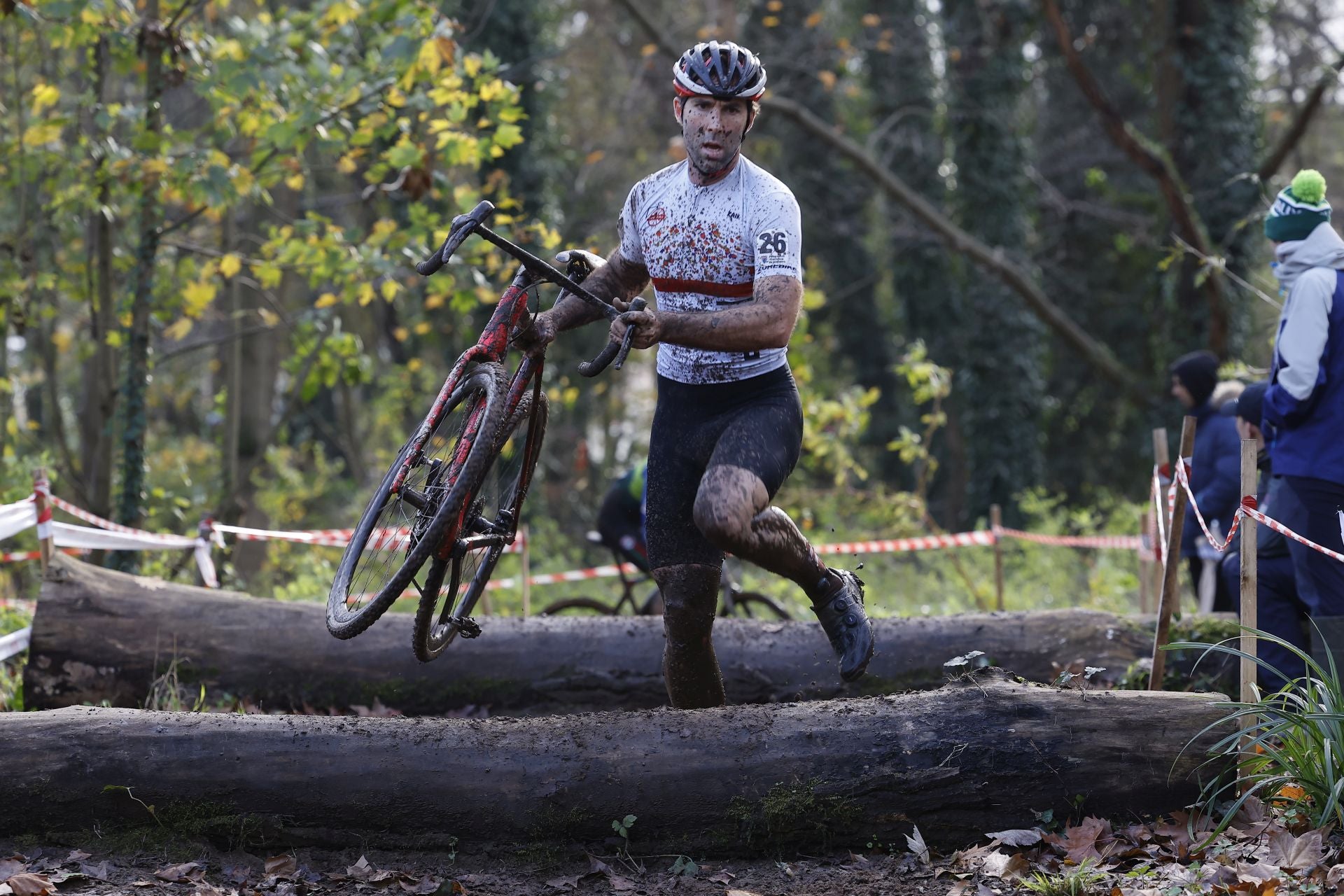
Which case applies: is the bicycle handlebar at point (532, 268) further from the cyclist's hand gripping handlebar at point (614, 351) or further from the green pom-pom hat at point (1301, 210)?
the green pom-pom hat at point (1301, 210)

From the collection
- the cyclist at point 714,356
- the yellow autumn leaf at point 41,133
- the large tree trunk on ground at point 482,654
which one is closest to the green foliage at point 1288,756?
the cyclist at point 714,356

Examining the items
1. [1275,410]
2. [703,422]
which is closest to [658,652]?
[703,422]

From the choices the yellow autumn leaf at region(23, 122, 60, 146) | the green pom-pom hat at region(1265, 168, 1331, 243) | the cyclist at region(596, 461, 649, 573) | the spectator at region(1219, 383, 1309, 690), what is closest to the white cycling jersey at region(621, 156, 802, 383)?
the green pom-pom hat at region(1265, 168, 1331, 243)

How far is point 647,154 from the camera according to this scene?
23.0m

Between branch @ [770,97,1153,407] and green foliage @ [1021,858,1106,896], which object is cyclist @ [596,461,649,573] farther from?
branch @ [770,97,1153,407]

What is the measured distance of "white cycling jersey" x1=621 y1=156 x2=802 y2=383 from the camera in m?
4.59

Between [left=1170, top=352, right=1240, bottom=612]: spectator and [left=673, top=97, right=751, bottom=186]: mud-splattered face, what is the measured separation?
13.2 ft

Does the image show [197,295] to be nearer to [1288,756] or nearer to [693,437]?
[693,437]

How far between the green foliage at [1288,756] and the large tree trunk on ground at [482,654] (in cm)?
198

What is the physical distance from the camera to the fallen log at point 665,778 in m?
4.32

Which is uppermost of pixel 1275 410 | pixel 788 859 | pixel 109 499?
pixel 1275 410

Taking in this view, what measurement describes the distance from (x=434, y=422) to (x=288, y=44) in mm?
4805

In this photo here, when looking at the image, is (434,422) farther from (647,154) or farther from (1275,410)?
(647,154)

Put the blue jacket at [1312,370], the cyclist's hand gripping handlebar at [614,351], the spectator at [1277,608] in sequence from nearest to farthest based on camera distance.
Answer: the cyclist's hand gripping handlebar at [614,351] < the blue jacket at [1312,370] < the spectator at [1277,608]
